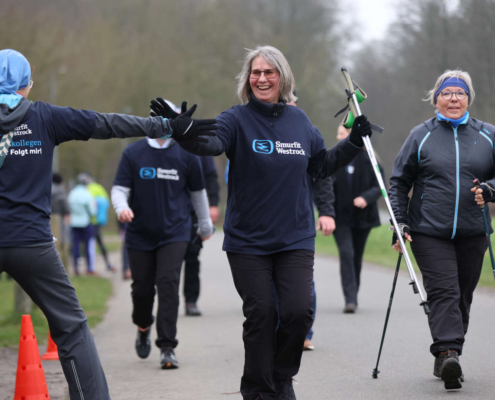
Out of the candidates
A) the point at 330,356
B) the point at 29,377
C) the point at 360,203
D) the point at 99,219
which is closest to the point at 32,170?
the point at 29,377

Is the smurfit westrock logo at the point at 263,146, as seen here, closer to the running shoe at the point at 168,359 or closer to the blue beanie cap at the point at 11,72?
the blue beanie cap at the point at 11,72

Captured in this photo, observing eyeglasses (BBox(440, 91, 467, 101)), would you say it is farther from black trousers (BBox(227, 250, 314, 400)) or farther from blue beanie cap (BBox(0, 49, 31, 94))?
blue beanie cap (BBox(0, 49, 31, 94))

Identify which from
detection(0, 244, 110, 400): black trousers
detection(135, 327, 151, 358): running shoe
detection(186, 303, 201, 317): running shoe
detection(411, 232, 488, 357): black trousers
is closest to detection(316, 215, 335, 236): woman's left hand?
detection(411, 232, 488, 357): black trousers

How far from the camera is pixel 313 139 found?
15.6 feet

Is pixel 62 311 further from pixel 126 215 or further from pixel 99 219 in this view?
pixel 99 219

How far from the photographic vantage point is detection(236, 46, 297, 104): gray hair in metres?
4.68

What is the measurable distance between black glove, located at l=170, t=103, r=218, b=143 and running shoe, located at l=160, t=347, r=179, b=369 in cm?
279

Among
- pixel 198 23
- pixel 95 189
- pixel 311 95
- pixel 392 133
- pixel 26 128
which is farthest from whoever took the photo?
pixel 198 23

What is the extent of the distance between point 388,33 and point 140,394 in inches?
885

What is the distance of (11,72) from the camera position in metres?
4.28

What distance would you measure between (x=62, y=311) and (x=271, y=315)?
3.75 ft

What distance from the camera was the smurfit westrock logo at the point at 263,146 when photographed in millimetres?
4477

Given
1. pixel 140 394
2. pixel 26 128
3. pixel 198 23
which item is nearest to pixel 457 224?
pixel 140 394

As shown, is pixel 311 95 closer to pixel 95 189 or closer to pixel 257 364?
pixel 95 189
